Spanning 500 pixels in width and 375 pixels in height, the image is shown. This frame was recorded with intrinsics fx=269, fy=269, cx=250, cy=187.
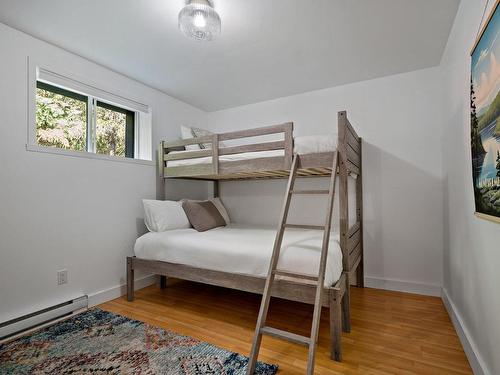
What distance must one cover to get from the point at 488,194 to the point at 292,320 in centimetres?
162

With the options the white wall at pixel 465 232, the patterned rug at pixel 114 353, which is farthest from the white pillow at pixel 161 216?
the white wall at pixel 465 232

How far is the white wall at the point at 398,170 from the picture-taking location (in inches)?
108

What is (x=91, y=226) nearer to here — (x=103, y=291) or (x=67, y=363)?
(x=103, y=291)

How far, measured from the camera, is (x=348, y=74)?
2.90 metres

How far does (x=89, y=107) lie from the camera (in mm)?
2695

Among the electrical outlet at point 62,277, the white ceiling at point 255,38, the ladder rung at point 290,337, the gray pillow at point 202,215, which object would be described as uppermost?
the white ceiling at point 255,38

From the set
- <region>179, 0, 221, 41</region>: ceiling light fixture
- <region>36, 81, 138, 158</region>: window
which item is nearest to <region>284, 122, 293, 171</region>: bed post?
<region>179, 0, 221, 41</region>: ceiling light fixture

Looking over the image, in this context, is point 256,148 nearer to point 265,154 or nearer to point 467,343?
point 265,154

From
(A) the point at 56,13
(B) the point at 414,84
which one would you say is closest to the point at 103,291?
(A) the point at 56,13

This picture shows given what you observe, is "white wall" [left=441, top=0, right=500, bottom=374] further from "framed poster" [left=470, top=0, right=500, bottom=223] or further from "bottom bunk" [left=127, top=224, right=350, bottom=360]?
"bottom bunk" [left=127, top=224, right=350, bottom=360]

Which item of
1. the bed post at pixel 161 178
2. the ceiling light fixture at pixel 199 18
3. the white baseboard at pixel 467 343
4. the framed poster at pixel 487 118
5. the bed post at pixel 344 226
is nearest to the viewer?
the framed poster at pixel 487 118

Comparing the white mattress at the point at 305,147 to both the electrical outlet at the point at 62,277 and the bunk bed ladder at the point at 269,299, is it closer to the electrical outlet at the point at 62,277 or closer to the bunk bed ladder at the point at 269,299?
the bunk bed ladder at the point at 269,299

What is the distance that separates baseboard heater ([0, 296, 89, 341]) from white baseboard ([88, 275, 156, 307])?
0.27ft

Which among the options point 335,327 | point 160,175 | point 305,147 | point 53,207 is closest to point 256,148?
point 305,147
